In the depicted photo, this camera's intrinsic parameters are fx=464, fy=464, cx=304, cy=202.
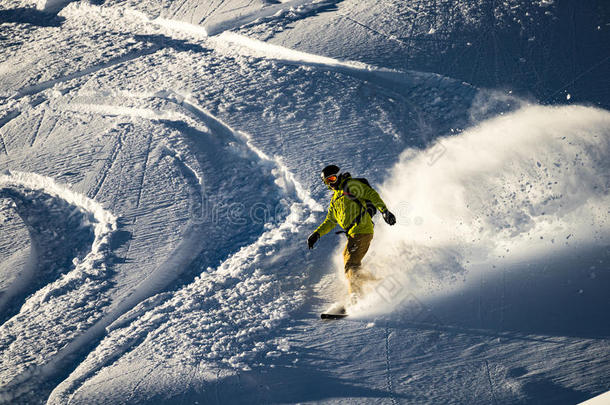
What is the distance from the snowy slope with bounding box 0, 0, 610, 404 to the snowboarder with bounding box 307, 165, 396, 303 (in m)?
0.35

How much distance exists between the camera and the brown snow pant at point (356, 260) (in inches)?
180

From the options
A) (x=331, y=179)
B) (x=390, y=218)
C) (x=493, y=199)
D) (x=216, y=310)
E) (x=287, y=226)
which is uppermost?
(x=331, y=179)

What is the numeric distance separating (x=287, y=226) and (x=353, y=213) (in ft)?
4.47

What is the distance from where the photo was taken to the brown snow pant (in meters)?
4.56

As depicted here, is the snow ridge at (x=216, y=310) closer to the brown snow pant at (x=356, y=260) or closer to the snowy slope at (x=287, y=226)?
the snowy slope at (x=287, y=226)

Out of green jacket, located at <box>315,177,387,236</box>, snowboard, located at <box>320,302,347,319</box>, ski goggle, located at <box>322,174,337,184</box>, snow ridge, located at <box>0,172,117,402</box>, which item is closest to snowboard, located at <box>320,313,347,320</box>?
snowboard, located at <box>320,302,347,319</box>

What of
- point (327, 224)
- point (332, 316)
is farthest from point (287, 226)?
point (332, 316)

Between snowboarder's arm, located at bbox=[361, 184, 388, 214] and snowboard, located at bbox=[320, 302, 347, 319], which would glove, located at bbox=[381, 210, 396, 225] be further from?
snowboard, located at bbox=[320, 302, 347, 319]

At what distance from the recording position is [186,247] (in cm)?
569

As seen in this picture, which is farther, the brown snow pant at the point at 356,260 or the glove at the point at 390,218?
the brown snow pant at the point at 356,260

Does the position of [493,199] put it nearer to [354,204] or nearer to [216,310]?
[354,204]

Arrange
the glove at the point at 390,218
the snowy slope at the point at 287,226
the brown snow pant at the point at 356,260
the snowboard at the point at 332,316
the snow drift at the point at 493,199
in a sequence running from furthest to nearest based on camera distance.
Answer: the snow drift at the point at 493,199
the brown snow pant at the point at 356,260
the snowboard at the point at 332,316
the glove at the point at 390,218
the snowy slope at the point at 287,226

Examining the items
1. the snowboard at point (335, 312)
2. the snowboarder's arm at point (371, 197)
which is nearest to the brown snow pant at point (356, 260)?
the snowboard at point (335, 312)

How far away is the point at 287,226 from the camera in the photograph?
5613mm
